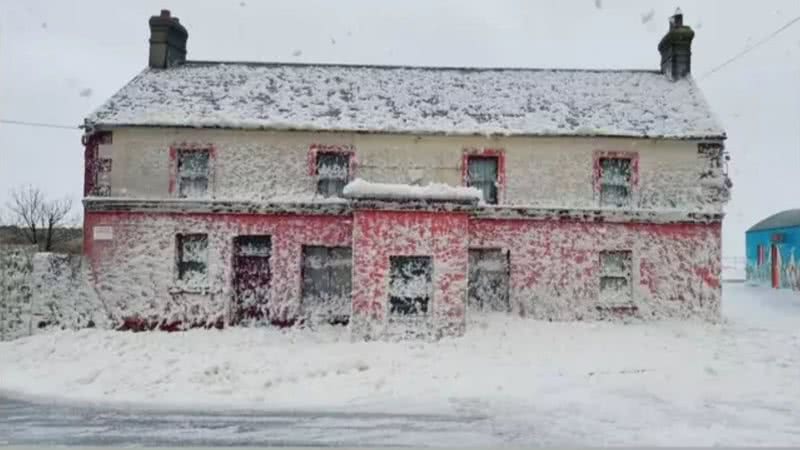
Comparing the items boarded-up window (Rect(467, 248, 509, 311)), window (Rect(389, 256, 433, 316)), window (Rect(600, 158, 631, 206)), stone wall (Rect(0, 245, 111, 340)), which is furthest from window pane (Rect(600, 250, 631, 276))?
stone wall (Rect(0, 245, 111, 340))

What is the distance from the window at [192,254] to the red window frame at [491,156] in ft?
25.8

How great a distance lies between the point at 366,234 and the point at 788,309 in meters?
17.3

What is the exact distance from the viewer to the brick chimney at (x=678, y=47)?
20.2 m

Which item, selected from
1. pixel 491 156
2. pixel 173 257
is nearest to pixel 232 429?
pixel 173 257

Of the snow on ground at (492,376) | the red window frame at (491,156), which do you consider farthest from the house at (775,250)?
the red window frame at (491,156)

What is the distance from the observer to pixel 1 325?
52.0 ft

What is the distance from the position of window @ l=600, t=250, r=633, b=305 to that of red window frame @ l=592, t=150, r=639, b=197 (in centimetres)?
191

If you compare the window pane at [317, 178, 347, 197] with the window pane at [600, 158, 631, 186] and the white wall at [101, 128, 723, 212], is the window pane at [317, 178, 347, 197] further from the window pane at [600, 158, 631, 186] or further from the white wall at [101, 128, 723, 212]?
the window pane at [600, 158, 631, 186]

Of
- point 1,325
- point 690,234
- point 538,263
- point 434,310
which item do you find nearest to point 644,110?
point 690,234

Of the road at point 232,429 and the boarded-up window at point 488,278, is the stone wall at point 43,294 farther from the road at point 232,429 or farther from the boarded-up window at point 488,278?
the boarded-up window at point 488,278

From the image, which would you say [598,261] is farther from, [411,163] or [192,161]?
[192,161]

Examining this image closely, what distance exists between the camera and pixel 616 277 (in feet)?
57.5

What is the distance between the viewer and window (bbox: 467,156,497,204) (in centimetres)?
1794

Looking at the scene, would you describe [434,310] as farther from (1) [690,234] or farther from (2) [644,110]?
(2) [644,110]
